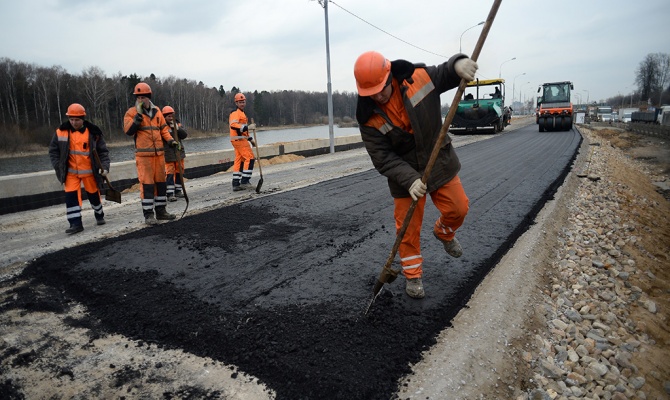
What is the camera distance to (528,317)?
9.83 ft

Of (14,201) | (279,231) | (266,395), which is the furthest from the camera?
(14,201)

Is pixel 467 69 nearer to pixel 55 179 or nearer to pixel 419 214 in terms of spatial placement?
pixel 419 214

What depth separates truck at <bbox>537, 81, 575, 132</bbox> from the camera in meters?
22.5

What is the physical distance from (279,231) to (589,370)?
11.0 ft

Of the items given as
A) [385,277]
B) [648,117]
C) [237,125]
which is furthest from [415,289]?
[648,117]

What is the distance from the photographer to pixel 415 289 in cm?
309

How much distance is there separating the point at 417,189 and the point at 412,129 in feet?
1.48

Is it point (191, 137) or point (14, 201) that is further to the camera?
point (191, 137)

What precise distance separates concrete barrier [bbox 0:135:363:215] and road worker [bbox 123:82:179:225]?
2.83 metres

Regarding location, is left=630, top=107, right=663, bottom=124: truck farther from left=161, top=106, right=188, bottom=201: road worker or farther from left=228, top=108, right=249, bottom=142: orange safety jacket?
left=161, top=106, right=188, bottom=201: road worker

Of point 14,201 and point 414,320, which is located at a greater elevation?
point 14,201

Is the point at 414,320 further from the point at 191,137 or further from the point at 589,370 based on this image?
the point at 191,137

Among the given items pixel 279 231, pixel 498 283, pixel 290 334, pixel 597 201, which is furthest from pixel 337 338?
pixel 597 201

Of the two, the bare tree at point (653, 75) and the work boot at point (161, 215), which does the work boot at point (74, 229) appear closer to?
the work boot at point (161, 215)
